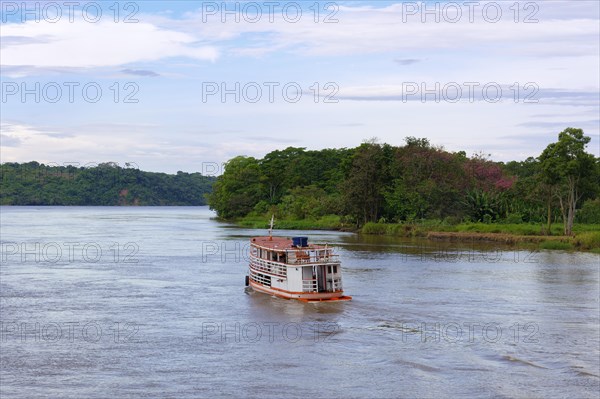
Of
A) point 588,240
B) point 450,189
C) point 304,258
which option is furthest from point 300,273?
point 450,189

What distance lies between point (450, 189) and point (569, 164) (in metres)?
21.5

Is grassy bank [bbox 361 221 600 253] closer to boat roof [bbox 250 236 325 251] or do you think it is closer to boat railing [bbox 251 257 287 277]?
boat roof [bbox 250 236 325 251]

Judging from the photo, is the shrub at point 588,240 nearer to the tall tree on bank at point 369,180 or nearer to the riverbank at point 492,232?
the riverbank at point 492,232

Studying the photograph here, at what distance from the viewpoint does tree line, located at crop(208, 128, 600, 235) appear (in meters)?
64.4

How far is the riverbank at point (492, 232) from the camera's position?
60.9 meters

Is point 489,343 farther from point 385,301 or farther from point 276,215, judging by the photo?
point 276,215

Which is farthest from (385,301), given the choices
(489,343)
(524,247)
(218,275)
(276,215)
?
(276,215)

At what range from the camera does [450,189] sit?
8331 cm

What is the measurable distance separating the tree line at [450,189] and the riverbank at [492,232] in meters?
1.53

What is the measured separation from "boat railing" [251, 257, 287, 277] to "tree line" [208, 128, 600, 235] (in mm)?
33136

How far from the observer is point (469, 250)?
6319cm

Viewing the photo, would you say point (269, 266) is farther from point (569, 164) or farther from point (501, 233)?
point (501, 233)

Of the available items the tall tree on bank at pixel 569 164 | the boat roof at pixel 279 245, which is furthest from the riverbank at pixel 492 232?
the boat roof at pixel 279 245

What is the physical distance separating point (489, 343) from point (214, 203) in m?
121
